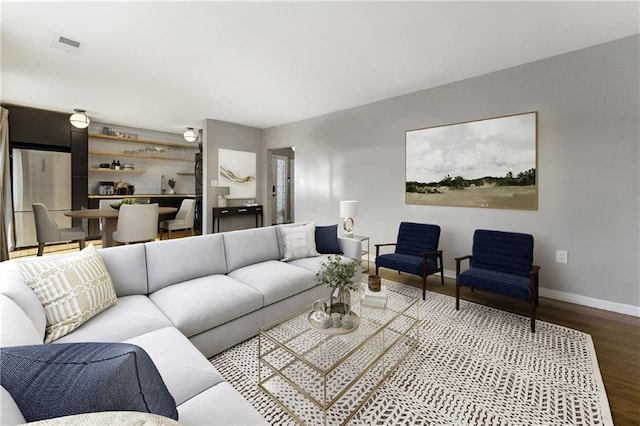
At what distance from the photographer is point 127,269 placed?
215 cm

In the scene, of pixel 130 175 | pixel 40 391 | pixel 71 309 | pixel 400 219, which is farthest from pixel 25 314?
pixel 130 175

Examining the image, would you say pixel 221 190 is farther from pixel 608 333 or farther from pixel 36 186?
pixel 608 333

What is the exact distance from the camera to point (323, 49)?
2.93 m

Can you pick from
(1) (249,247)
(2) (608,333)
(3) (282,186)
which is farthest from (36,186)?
(2) (608,333)

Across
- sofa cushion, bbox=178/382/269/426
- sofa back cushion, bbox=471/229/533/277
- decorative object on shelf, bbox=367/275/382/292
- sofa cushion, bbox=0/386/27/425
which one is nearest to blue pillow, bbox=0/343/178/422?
sofa cushion, bbox=0/386/27/425

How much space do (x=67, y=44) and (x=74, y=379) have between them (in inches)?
142

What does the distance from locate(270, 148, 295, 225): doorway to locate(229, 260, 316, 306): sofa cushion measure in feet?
17.7

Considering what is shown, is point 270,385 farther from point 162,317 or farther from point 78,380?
point 78,380

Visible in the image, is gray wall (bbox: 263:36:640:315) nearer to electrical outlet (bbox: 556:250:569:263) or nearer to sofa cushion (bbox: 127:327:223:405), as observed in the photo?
electrical outlet (bbox: 556:250:569:263)

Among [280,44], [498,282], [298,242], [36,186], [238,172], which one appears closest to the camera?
[498,282]

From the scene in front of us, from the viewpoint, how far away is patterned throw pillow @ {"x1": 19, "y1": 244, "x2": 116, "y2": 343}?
5.00ft

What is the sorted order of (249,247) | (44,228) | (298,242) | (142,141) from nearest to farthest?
(249,247)
(298,242)
(44,228)
(142,141)

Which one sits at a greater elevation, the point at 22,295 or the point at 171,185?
the point at 171,185

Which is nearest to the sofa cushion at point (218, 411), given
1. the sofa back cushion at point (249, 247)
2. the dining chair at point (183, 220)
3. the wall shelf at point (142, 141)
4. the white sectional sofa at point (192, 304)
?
the white sectional sofa at point (192, 304)
